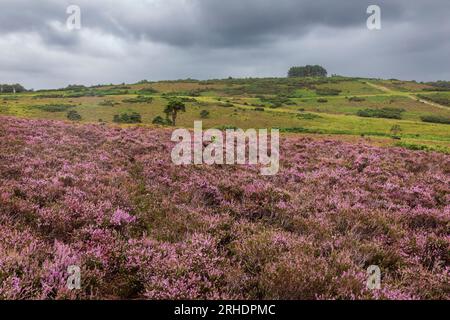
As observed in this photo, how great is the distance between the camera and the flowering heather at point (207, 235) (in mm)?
4504

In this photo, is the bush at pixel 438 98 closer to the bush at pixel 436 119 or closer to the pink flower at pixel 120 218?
the bush at pixel 436 119

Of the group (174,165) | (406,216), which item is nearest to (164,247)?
(406,216)

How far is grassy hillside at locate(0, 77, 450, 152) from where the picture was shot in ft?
197

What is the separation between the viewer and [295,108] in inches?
3873

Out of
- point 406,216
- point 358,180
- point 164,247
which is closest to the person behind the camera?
point 164,247

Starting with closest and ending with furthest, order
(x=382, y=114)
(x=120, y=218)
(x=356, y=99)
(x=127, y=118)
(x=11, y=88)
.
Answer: (x=120, y=218), (x=127, y=118), (x=382, y=114), (x=356, y=99), (x=11, y=88)

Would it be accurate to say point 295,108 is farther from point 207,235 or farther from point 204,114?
point 207,235

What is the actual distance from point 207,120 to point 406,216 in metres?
65.3

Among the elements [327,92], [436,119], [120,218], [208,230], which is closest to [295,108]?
[436,119]

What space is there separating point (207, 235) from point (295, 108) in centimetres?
9607

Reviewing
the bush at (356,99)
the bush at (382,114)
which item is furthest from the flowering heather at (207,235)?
the bush at (356,99)

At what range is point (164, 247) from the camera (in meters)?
5.43

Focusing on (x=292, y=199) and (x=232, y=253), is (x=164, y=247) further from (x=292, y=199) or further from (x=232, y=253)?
(x=292, y=199)

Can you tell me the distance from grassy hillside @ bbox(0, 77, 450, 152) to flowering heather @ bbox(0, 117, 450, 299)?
24458 mm
